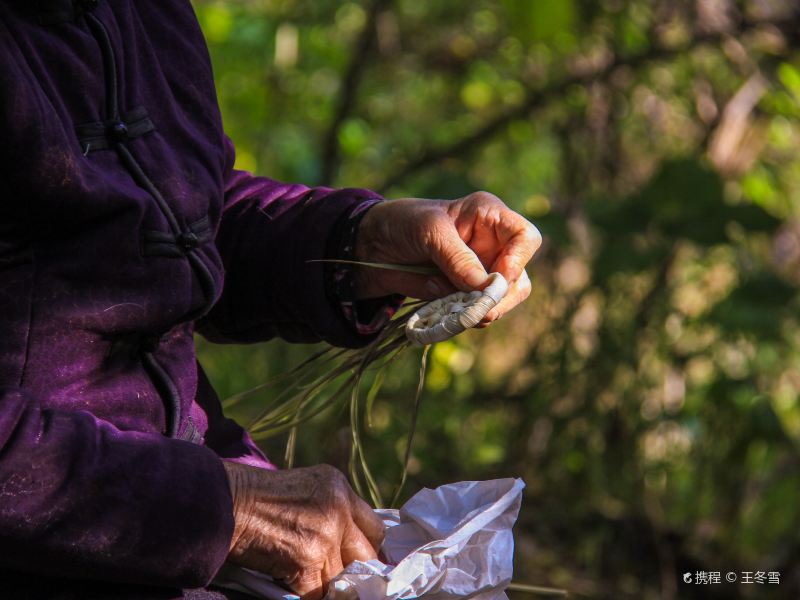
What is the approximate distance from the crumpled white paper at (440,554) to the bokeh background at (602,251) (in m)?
1.30

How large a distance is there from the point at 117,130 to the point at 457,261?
0.37 m

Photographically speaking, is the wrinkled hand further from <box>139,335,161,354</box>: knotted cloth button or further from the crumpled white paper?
<box>139,335,161,354</box>: knotted cloth button

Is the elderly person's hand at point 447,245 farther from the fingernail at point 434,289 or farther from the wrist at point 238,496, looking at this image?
the wrist at point 238,496

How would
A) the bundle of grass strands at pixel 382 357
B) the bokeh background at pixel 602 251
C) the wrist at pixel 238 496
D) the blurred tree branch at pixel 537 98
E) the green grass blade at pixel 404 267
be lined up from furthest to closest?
the blurred tree branch at pixel 537 98 < the bokeh background at pixel 602 251 < the green grass blade at pixel 404 267 < the bundle of grass strands at pixel 382 357 < the wrist at pixel 238 496

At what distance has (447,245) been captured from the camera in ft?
3.55

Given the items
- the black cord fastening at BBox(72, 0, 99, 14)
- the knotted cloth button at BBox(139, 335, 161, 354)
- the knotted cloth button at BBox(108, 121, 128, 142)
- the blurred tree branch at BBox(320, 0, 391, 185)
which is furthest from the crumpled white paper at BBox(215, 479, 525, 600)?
the blurred tree branch at BBox(320, 0, 391, 185)

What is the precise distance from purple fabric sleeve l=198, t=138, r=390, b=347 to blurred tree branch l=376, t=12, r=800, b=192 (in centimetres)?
181

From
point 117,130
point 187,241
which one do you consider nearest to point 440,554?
point 187,241

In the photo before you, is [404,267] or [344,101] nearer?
[404,267]

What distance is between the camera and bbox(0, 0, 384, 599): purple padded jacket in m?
0.82

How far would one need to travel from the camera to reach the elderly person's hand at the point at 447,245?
3.55 ft

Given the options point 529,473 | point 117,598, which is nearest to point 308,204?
point 117,598

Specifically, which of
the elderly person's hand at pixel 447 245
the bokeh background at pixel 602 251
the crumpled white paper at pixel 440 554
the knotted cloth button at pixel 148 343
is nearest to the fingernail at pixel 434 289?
the elderly person's hand at pixel 447 245

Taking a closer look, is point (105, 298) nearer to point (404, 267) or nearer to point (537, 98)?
point (404, 267)
